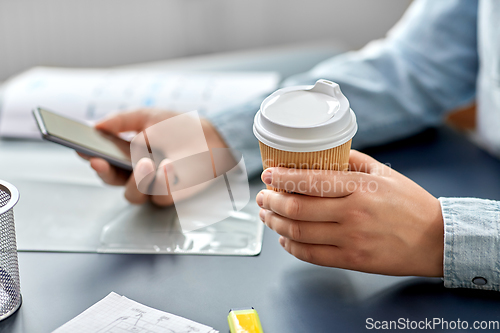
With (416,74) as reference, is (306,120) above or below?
above

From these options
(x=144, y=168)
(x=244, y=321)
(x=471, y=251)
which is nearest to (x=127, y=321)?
(x=244, y=321)

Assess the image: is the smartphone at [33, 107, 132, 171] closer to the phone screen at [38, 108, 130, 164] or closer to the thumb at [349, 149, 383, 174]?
the phone screen at [38, 108, 130, 164]

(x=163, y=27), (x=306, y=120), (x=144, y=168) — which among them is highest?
(x=306, y=120)

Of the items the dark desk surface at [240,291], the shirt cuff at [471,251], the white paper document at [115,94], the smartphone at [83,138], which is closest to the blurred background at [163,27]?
the white paper document at [115,94]

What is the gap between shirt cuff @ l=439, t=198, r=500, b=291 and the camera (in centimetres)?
46

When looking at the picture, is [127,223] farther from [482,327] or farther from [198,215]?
[482,327]

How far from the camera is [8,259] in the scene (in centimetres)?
44

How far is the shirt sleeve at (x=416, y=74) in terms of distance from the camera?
794 millimetres

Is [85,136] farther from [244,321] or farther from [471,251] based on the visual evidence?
[471,251]

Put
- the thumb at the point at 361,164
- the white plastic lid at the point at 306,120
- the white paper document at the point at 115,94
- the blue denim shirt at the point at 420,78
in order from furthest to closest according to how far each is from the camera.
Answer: the white paper document at the point at 115,94, the blue denim shirt at the point at 420,78, the thumb at the point at 361,164, the white plastic lid at the point at 306,120

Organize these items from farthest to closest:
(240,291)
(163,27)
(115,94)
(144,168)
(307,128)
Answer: (163,27)
(115,94)
(144,168)
(240,291)
(307,128)

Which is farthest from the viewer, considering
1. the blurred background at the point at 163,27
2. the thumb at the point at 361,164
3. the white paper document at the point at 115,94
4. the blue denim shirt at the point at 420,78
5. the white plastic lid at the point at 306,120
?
the blurred background at the point at 163,27

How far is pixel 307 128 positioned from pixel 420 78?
54cm

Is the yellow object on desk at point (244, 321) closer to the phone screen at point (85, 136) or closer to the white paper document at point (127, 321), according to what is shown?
the white paper document at point (127, 321)
